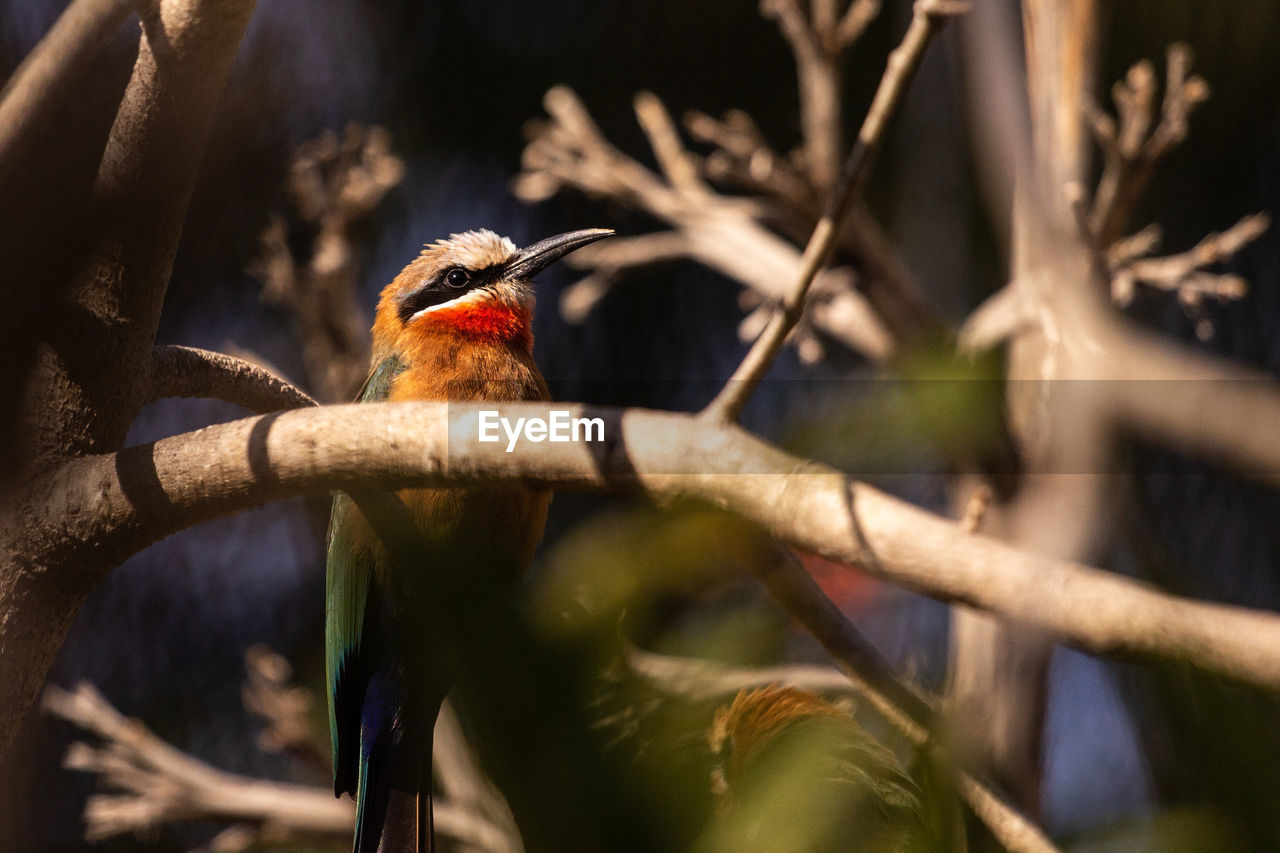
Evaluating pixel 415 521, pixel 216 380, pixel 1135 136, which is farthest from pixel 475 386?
pixel 1135 136

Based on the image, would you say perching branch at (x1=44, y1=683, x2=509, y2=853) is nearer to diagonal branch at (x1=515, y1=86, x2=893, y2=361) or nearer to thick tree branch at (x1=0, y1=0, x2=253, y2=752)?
thick tree branch at (x1=0, y1=0, x2=253, y2=752)

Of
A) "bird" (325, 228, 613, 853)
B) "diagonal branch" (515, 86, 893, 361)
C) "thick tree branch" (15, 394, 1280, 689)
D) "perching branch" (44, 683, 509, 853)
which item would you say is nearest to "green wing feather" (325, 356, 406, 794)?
"bird" (325, 228, 613, 853)

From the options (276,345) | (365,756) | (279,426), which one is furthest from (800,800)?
(276,345)

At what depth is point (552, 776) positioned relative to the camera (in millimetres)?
238

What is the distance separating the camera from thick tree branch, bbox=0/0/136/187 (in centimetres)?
50

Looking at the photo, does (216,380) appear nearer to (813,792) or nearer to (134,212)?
(134,212)

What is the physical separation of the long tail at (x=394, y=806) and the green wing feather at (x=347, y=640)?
53mm

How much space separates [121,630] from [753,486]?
4.86ft

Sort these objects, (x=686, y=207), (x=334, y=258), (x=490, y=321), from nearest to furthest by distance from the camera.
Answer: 1. (x=490, y=321)
2. (x=334, y=258)
3. (x=686, y=207)

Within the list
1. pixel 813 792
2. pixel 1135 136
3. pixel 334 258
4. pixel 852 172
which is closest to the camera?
pixel 813 792

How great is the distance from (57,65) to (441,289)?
432mm

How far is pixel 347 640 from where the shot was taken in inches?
28.0

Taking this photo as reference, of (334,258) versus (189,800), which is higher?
(334,258)

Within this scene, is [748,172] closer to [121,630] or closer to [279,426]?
[279,426]
